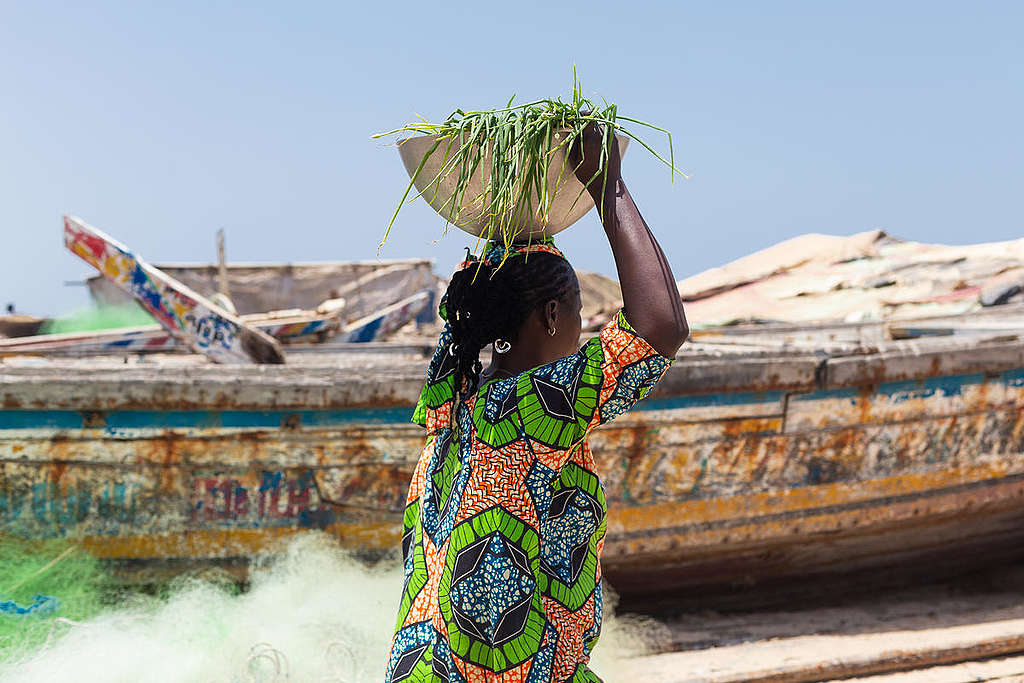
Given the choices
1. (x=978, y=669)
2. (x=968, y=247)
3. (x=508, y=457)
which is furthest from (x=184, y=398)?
(x=968, y=247)

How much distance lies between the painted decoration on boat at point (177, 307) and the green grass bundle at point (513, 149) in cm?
372

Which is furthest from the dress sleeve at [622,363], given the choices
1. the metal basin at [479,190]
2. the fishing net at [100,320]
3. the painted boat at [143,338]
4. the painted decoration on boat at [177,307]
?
the fishing net at [100,320]

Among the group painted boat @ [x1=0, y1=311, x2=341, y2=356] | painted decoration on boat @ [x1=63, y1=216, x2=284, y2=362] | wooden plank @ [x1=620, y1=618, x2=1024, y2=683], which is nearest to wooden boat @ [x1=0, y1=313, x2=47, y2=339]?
painted boat @ [x1=0, y1=311, x2=341, y2=356]

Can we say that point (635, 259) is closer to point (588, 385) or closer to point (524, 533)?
point (588, 385)

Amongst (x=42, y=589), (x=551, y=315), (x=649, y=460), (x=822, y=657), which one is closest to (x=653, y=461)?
(x=649, y=460)

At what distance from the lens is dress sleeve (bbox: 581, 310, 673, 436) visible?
133 cm

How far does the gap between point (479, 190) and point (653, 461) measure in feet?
7.53

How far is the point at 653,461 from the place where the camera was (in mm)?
3498

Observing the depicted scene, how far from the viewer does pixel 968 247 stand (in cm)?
1205

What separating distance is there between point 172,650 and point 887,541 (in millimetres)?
3510

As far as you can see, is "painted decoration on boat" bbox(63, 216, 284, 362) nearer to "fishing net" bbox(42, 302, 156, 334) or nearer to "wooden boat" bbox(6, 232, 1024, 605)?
"wooden boat" bbox(6, 232, 1024, 605)

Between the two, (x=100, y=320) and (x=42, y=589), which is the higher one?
(x=100, y=320)

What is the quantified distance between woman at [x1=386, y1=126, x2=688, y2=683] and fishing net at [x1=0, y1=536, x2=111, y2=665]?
1.95 meters

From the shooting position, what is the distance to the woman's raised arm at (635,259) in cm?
132
